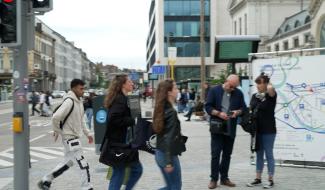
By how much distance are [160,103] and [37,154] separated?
8.27 metres

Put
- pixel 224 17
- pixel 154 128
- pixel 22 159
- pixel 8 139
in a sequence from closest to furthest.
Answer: pixel 154 128, pixel 22 159, pixel 8 139, pixel 224 17

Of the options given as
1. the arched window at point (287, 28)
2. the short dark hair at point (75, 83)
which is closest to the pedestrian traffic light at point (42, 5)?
the short dark hair at point (75, 83)

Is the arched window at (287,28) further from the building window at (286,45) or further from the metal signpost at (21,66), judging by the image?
the metal signpost at (21,66)

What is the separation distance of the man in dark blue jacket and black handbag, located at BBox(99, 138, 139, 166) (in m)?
2.32

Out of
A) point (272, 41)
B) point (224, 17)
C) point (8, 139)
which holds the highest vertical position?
point (224, 17)

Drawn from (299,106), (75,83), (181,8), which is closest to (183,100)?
(299,106)

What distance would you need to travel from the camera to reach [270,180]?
27.8 feet

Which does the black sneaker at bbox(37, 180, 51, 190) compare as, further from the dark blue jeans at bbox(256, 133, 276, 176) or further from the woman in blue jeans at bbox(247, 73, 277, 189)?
the dark blue jeans at bbox(256, 133, 276, 176)

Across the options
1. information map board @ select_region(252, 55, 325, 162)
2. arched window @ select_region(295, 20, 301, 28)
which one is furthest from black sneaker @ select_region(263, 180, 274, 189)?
arched window @ select_region(295, 20, 301, 28)

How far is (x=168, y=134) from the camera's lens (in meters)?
6.09

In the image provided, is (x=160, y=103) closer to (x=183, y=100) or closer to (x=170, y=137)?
(x=170, y=137)

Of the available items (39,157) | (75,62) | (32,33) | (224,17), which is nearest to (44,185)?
(32,33)

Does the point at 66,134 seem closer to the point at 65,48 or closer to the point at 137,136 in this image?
the point at 137,136

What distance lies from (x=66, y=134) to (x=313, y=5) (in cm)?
4411
